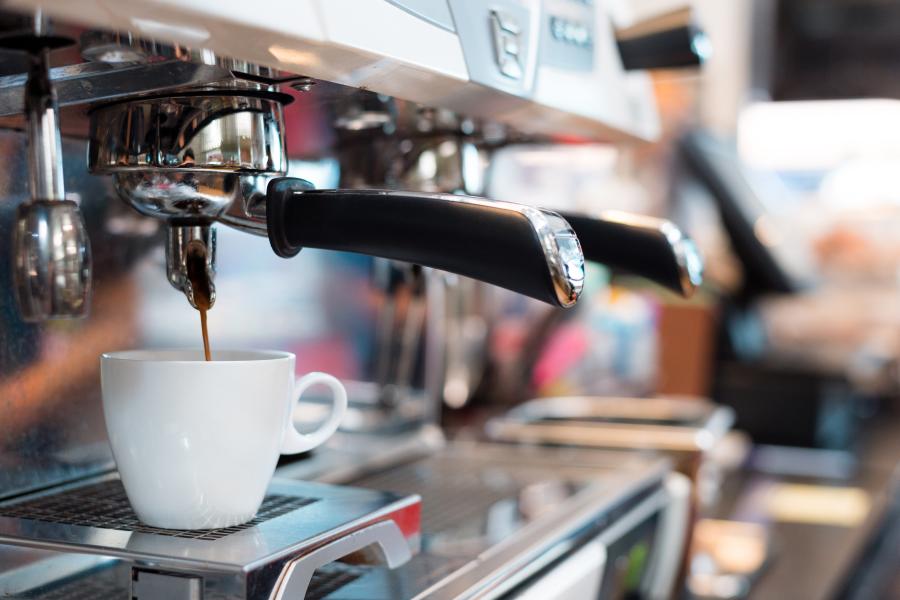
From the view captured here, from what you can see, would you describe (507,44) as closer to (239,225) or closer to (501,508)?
(239,225)

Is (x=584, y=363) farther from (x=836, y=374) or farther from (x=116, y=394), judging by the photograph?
(x=116, y=394)

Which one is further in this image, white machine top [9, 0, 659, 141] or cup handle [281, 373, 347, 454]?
cup handle [281, 373, 347, 454]

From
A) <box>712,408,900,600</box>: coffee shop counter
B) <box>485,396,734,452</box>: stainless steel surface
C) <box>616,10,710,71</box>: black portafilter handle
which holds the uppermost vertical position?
<box>616,10,710,71</box>: black portafilter handle

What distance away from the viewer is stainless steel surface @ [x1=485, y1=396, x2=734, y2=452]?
973mm

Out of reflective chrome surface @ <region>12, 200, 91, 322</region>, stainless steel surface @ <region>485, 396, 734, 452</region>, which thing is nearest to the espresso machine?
reflective chrome surface @ <region>12, 200, 91, 322</region>

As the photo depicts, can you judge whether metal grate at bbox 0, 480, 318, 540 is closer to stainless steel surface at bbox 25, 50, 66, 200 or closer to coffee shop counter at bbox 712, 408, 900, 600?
stainless steel surface at bbox 25, 50, 66, 200

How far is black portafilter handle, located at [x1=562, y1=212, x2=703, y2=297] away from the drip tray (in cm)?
21

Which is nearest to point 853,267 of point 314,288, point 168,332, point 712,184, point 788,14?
point 712,184

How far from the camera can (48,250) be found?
38cm

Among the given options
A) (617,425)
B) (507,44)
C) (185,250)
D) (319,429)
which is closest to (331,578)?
(319,429)

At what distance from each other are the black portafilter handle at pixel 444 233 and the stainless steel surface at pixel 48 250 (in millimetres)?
111

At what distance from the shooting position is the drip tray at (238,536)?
43 centimetres

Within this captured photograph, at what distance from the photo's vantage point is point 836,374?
1673mm

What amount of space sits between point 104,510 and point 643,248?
Answer: 342mm
